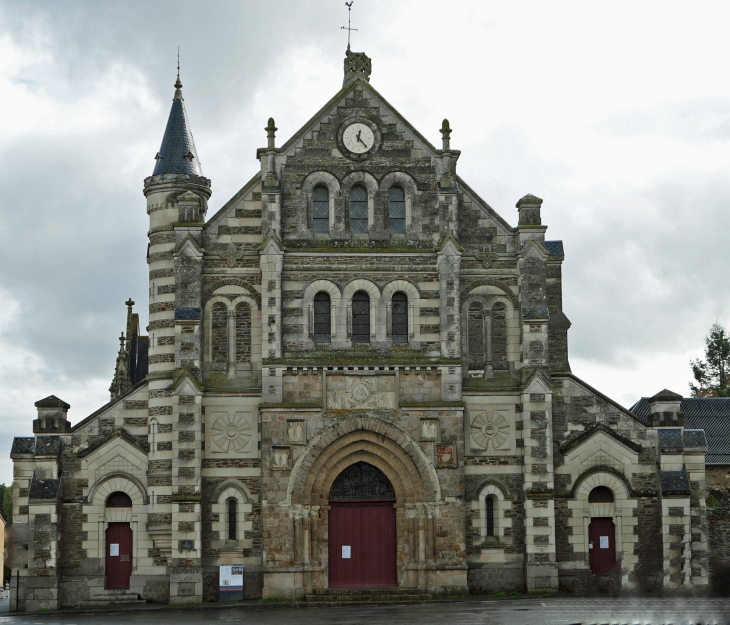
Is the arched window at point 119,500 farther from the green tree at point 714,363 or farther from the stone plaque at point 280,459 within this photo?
the green tree at point 714,363

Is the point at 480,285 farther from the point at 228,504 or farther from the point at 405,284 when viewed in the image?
the point at 228,504

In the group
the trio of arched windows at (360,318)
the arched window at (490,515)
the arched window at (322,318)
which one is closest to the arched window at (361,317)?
the trio of arched windows at (360,318)

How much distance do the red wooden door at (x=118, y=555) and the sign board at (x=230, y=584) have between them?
10.8ft

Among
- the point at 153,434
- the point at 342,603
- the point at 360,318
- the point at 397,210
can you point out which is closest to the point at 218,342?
the point at 153,434

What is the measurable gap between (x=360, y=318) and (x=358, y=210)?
3.62m

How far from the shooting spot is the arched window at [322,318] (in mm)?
34781

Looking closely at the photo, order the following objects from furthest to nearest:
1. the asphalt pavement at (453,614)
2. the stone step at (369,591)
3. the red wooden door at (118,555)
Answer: the red wooden door at (118,555) → the stone step at (369,591) → the asphalt pavement at (453,614)

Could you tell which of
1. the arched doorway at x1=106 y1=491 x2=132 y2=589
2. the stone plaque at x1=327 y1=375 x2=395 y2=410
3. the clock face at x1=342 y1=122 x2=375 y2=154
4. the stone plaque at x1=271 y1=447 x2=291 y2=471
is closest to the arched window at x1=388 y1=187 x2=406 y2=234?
the clock face at x1=342 y1=122 x2=375 y2=154

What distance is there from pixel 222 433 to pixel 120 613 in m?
6.15

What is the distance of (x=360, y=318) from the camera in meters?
35.1

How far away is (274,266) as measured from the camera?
3444 cm

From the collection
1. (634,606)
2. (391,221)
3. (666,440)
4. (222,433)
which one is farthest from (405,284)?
(634,606)

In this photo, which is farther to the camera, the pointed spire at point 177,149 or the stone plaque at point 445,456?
the pointed spire at point 177,149

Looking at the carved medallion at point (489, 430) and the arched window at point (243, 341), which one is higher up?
the arched window at point (243, 341)
